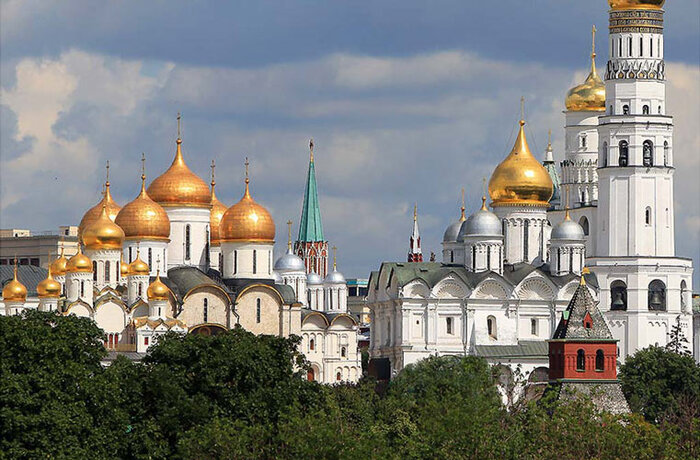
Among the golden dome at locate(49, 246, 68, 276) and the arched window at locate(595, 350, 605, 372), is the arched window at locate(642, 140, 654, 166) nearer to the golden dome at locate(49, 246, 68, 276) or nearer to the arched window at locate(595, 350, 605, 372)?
the golden dome at locate(49, 246, 68, 276)

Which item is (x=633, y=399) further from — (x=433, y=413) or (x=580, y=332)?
(x=433, y=413)

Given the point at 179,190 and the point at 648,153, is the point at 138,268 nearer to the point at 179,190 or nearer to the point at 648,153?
the point at 179,190

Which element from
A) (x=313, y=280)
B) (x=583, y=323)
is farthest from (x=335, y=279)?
(x=583, y=323)

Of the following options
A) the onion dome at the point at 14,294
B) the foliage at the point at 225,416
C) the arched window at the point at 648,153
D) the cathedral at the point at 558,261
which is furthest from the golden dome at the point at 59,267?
the foliage at the point at 225,416

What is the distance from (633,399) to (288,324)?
64.2 feet

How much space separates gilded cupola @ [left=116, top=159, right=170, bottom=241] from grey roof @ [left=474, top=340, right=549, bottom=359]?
11.8 m

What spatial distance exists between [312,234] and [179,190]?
46.7 meters

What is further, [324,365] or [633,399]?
[324,365]

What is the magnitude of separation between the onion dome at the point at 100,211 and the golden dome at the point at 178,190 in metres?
1.96

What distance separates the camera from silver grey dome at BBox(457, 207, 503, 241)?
80.7m

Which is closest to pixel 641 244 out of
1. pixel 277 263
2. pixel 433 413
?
pixel 277 263

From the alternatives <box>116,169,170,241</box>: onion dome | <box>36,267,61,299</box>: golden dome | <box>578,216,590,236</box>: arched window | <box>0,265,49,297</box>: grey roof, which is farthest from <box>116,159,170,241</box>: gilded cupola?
<box>578,216,590,236</box>: arched window

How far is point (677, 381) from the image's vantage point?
227ft

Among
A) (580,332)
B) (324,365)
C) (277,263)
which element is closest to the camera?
(580,332)
